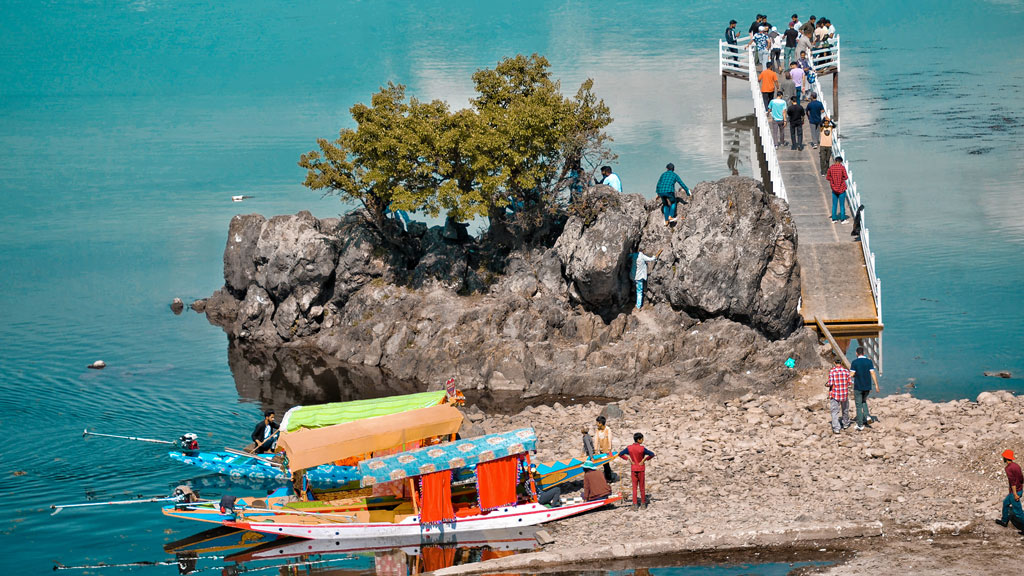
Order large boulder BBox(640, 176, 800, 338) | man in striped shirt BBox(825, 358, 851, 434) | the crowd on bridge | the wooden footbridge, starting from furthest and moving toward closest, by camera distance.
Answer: the crowd on bridge < the wooden footbridge < large boulder BBox(640, 176, 800, 338) < man in striped shirt BBox(825, 358, 851, 434)

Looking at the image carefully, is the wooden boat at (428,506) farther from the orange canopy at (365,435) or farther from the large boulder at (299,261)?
the large boulder at (299,261)

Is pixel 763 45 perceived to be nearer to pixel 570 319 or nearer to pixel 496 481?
pixel 570 319

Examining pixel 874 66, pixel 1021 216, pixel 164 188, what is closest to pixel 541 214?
pixel 1021 216

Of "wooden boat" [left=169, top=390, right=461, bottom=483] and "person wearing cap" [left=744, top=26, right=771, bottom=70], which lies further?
"person wearing cap" [left=744, top=26, right=771, bottom=70]

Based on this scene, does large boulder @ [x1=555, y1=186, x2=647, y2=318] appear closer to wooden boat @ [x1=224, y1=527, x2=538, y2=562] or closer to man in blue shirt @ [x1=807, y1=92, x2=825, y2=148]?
man in blue shirt @ [x1=807, y1=92, x2=825, y2=148]

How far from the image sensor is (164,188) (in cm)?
7025

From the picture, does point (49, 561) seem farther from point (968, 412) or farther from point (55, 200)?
point (55, 200)

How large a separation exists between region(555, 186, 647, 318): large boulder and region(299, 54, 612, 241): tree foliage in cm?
173

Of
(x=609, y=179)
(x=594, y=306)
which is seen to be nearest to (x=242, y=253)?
(x=594, y=306)

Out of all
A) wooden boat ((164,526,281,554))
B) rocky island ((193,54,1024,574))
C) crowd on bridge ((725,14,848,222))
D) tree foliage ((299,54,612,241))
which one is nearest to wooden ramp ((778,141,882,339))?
crowd on bridge ((725,14,848,222))

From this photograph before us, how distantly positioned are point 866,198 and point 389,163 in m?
26.4

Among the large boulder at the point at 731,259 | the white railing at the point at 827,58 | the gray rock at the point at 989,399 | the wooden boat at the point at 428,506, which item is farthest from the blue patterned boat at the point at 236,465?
the white railing at the point at 827,58

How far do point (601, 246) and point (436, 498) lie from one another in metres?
15.3

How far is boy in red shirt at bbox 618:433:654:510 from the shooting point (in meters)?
25.5
